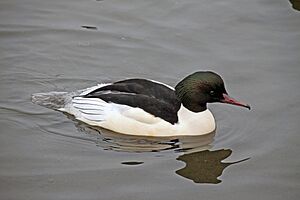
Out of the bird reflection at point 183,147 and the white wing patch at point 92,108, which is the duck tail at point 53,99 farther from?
the bird reflection at point 183,147

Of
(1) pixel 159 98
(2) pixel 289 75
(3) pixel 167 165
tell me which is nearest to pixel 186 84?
(1) pixel 159 98

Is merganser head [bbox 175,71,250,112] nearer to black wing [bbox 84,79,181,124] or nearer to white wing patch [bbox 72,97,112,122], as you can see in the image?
black wing [bbox 84,79,181,124]

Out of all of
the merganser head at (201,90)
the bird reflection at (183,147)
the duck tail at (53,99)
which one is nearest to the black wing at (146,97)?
the merganser head at (201,90)

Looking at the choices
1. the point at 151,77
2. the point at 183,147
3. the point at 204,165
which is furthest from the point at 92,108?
the point at 151,77

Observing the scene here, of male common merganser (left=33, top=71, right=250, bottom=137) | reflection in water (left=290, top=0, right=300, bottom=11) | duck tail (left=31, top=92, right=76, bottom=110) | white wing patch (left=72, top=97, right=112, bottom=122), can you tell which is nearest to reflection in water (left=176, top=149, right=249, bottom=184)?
male common merganser (left=33, top=71, right=250, bottom=137)

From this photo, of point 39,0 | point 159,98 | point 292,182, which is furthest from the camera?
point 39,0

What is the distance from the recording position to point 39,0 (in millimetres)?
11367

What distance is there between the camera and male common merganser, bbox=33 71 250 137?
25.0ft

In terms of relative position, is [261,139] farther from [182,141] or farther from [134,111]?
[134,111]

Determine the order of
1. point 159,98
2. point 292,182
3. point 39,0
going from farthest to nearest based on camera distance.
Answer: point 39,0
point 159,98
point 292,182

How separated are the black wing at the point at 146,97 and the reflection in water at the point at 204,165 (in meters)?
0.47

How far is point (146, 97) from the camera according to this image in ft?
25.0

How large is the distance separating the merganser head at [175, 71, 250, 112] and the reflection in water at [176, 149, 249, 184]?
1.86 feet

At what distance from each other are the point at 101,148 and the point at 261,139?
6.00 ft
